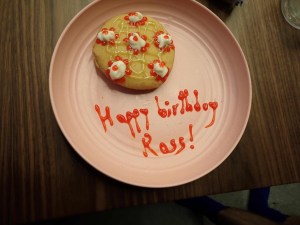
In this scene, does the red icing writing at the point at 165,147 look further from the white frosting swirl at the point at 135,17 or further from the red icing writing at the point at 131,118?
the white frosting swirl at the point at 135,17

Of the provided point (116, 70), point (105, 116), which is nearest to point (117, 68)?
point (116, 70)

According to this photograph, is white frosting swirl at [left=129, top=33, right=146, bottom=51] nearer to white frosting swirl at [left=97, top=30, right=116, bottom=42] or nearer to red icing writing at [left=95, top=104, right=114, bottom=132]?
white frosting swirl at [left=97, top=30, right=116, bottom=42]

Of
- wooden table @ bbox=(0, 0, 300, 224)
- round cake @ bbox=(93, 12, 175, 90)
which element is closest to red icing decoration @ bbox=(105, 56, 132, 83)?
round cake @ bbox=(93, 12, 175, 90)

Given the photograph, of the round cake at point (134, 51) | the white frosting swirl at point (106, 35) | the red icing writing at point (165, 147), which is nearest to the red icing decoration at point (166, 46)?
the round cake at point (134, 51)

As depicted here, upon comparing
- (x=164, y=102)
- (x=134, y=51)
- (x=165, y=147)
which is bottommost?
(x=165, y=147)

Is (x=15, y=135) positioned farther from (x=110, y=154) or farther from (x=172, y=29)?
(x=172, y=29)

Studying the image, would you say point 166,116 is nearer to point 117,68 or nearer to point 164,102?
point 164,102

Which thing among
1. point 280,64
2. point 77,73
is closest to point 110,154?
point 77,73
